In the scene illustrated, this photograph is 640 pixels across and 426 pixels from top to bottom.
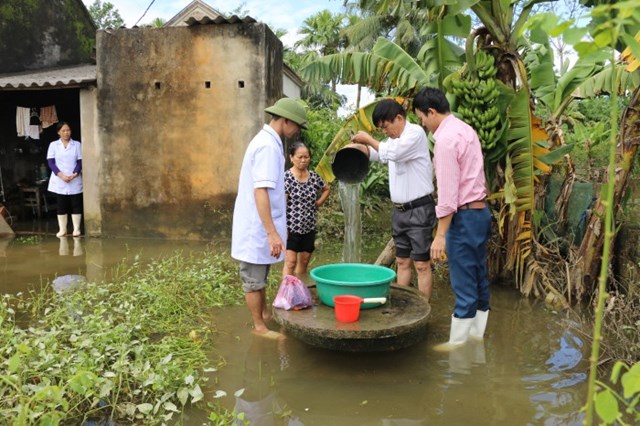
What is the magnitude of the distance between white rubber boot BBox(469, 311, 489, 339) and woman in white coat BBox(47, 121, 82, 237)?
7.30m

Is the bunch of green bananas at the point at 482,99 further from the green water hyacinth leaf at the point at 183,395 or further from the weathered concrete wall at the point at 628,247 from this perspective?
the green water hyacinth leaf at the point at 183,395

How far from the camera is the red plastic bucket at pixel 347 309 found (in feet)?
11.9

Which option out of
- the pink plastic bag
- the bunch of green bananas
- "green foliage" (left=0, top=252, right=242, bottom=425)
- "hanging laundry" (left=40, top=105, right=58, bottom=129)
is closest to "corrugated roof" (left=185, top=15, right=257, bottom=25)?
the bunch of green bananas

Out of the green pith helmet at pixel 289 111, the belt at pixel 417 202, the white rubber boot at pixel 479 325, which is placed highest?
the green pith helmet at pixel 289 111

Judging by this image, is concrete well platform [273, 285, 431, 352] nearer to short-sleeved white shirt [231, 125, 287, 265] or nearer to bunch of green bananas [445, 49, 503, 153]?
short-sleeved white shirt [231, 125, 287, 265]

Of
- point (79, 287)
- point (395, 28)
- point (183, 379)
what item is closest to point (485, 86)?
point (183, 379)

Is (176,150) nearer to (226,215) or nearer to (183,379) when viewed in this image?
(226,215)

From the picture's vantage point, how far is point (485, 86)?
16.5 ft

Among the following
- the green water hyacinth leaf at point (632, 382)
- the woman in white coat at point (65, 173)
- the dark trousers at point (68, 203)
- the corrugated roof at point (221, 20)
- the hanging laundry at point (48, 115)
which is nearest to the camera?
the green water hyacinth leaf at point (632, 382)

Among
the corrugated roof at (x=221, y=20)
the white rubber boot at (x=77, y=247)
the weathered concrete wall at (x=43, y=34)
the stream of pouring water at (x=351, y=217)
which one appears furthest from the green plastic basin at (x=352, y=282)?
the weathered concrete wall at (x=43, y=34)

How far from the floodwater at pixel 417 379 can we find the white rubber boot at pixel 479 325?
8cm

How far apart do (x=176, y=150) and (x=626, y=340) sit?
23.3ft

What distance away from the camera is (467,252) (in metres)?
3.88

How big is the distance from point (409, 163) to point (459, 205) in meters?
0.74
